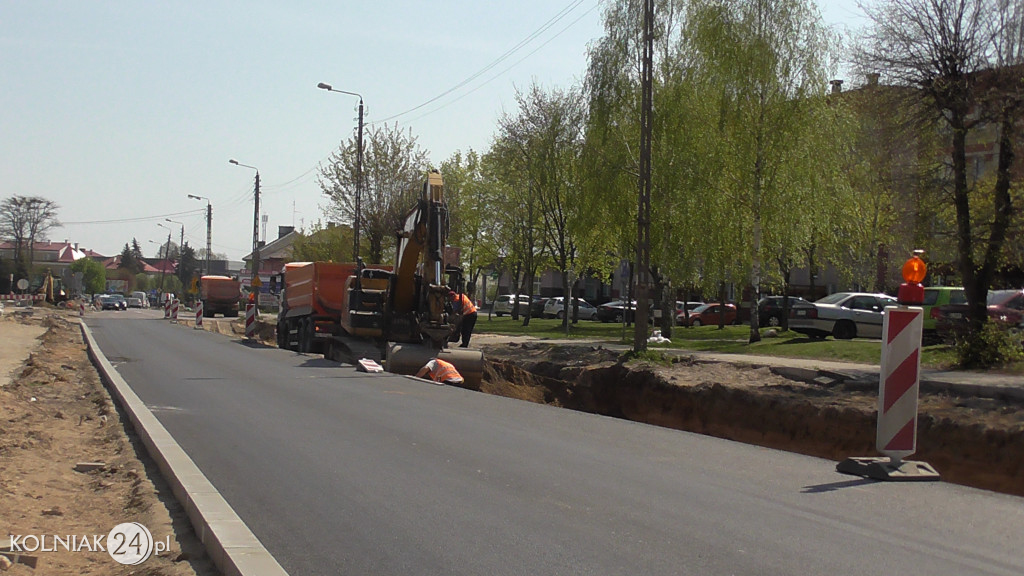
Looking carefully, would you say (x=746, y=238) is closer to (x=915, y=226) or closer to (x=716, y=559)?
(x=915, y=226)

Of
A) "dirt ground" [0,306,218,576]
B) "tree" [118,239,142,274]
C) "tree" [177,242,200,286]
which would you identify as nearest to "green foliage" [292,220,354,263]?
"dirt ground" [0,306,218,576]

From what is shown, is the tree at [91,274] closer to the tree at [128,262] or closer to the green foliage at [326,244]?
the tree at [128,262]

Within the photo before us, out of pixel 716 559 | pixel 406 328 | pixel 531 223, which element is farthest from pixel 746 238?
pixel 716 559

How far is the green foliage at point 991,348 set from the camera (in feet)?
58.0

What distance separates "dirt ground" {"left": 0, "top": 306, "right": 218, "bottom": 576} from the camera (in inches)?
225

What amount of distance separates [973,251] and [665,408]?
24.5ft

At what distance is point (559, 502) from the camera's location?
274 inches

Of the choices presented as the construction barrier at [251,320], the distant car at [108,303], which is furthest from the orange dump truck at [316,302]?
the distant car at [108,303]

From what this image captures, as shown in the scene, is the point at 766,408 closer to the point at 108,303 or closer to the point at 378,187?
the point at 378,187

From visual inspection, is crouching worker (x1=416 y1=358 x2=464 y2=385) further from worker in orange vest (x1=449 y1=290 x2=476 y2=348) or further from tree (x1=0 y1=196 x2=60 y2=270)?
tree (x1=0 y1=196 x2=60 y2=270)

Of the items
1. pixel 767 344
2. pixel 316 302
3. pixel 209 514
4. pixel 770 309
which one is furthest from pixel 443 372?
pixel 770 309

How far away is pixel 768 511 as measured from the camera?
6668mm

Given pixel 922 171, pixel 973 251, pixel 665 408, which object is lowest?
pixel 665 408

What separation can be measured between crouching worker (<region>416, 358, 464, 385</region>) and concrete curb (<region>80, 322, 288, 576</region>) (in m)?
8.33
